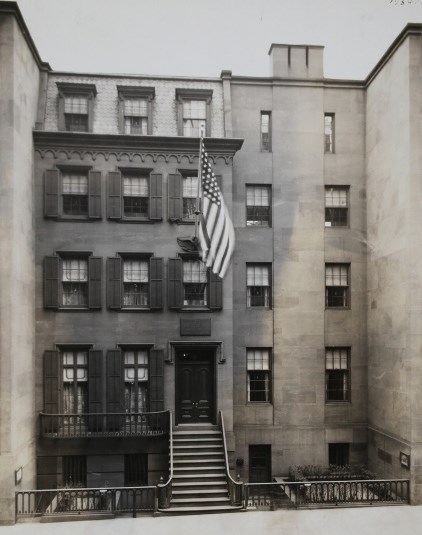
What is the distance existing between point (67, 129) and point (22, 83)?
2.47 meters

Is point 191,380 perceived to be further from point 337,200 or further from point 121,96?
point 121,96

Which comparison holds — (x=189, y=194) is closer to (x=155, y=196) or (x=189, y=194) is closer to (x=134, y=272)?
(x=155, y=196)

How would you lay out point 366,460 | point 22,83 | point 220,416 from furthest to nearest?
point 366,460 → point 220,416 → point 22,83

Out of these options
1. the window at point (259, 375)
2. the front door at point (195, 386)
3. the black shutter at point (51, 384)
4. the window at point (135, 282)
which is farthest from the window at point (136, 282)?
the window at point (259, 375)

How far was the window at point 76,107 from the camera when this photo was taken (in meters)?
18.9

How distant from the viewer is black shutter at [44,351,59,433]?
17.9 meters

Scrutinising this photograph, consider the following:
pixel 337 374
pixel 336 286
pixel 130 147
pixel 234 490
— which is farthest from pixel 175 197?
pixel 234 490

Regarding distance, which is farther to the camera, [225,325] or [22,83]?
[225,325]

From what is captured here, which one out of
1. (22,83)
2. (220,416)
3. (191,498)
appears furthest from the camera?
(220,416)

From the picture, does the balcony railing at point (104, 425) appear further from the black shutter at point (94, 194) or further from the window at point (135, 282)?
the black shutter at point (94, 194)

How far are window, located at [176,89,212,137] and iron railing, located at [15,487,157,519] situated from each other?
12.6m

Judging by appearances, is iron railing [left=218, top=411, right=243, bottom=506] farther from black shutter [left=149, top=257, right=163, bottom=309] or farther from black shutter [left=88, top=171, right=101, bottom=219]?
black shutter [left=88, top=171, right=101, bottom=219]

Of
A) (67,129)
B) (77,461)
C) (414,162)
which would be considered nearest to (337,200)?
(414,162)

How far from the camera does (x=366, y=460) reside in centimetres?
1964
